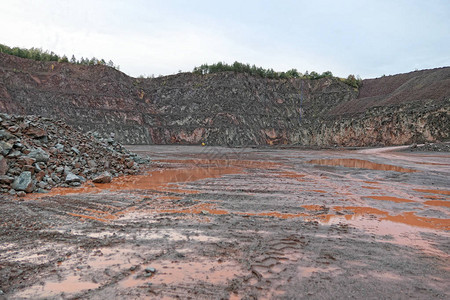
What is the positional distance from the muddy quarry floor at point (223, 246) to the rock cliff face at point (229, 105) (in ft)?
102

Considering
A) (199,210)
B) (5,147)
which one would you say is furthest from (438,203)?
(5,147)

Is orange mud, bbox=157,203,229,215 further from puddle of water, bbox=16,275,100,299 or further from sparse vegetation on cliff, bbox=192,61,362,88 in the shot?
sparse vegetation on cliff, bbox=192,61,362,88

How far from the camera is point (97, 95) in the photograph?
5181 centimetres

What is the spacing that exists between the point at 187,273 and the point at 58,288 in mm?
1298

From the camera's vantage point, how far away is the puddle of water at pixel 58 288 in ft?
8.47

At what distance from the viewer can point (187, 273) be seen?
302 centimetres

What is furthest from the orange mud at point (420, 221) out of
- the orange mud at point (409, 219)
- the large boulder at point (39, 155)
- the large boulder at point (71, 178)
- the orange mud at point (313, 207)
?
the large boulder at point (39, 155)

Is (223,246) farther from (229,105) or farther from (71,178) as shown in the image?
(229,105)

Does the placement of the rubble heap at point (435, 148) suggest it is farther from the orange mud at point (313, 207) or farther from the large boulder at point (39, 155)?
the large boulder at point (39, 155)

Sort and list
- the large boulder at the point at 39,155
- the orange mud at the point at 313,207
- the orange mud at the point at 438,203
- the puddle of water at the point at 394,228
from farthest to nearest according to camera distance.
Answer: the large boulder at the point at 39,155 → the orange mud at the point at 438,203 → the orange mud at the point at 313,207 → the puddle of water at the point at 394,228

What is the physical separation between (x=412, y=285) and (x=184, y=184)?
290 inches

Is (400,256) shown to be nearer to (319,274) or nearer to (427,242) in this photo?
(427,242)

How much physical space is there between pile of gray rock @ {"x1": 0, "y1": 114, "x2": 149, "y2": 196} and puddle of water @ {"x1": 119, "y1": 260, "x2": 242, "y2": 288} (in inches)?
222

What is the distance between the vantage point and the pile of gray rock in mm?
7230
